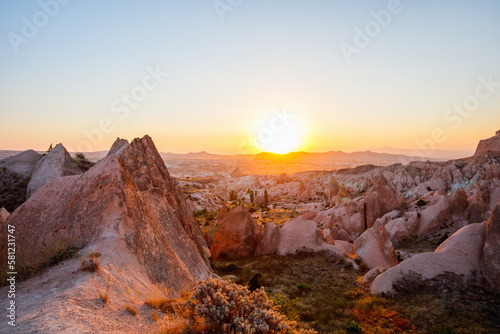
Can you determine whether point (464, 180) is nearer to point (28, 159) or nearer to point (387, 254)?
A: point (387, 254)

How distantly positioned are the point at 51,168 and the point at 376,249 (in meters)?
→ 23.3

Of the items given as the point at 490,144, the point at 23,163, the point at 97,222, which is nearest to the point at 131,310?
the point at 97,222

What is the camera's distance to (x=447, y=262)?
1344 centimetres

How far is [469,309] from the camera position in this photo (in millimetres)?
11180

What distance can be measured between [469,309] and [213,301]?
11922 mm

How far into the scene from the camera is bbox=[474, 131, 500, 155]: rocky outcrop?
8569cm

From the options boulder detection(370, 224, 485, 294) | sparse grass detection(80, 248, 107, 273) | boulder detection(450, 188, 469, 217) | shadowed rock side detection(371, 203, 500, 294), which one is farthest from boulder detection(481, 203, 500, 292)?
sparse grass detection(80, 248, 107, 273)

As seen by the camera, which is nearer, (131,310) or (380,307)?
(131,310)

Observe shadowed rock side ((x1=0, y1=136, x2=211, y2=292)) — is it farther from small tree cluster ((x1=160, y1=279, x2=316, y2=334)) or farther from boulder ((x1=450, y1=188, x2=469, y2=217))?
boulder ((x1=450, y1=188, x2=469, y2=217))

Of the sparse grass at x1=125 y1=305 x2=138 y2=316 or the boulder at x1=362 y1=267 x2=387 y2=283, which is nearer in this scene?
the sparse grass at x1=125 y1=305 x2=138 y2=316

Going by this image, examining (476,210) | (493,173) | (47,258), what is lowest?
(476,210)

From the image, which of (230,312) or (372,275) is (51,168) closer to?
(230,312)

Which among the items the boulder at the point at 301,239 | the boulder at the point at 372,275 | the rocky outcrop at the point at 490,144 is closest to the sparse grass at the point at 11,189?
the boulder at the point at 301,239

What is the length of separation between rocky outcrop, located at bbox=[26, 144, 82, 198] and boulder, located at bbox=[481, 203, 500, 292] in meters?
24.0
